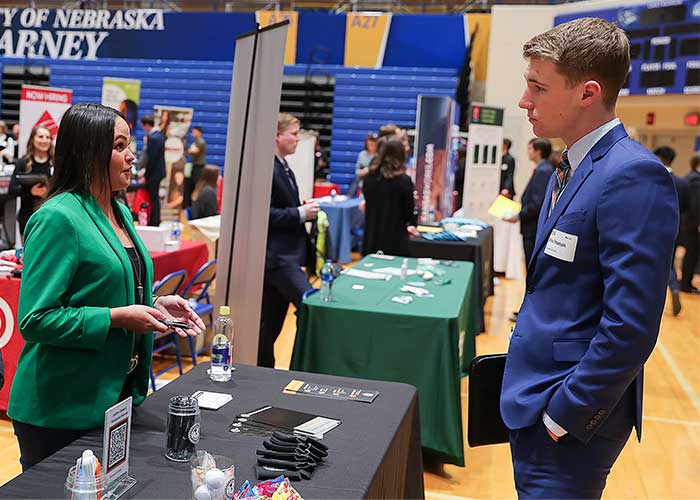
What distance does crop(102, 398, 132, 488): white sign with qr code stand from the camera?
146cm

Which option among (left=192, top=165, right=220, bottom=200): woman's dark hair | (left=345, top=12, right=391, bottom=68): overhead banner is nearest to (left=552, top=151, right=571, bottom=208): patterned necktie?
→ (left=192, top=165, right=220, bottom=200): woman's dark hair

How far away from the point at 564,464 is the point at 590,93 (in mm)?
764

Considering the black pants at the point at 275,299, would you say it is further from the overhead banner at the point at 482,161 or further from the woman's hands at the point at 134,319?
the overhead banner at the point at 482,161

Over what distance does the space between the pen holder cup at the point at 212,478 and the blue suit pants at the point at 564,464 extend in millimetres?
627

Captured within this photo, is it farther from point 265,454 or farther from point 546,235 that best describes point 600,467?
point 265,454

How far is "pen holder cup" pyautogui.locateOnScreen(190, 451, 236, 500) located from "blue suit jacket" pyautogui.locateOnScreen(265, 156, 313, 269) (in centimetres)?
252

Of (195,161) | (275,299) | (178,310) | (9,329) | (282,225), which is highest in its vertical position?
(195,161)

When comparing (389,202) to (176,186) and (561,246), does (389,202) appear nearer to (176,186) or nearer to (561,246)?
(561,246)

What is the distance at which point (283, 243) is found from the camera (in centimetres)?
402

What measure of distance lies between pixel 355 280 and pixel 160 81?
1270cm

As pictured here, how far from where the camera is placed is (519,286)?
9.00 metres

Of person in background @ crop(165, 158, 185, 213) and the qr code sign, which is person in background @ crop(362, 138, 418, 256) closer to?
the qr code sign

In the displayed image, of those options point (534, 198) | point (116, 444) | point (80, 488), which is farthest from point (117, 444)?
point (534, 198)

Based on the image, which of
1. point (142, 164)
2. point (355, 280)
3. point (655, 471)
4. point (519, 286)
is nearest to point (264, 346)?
point (355, 280)
